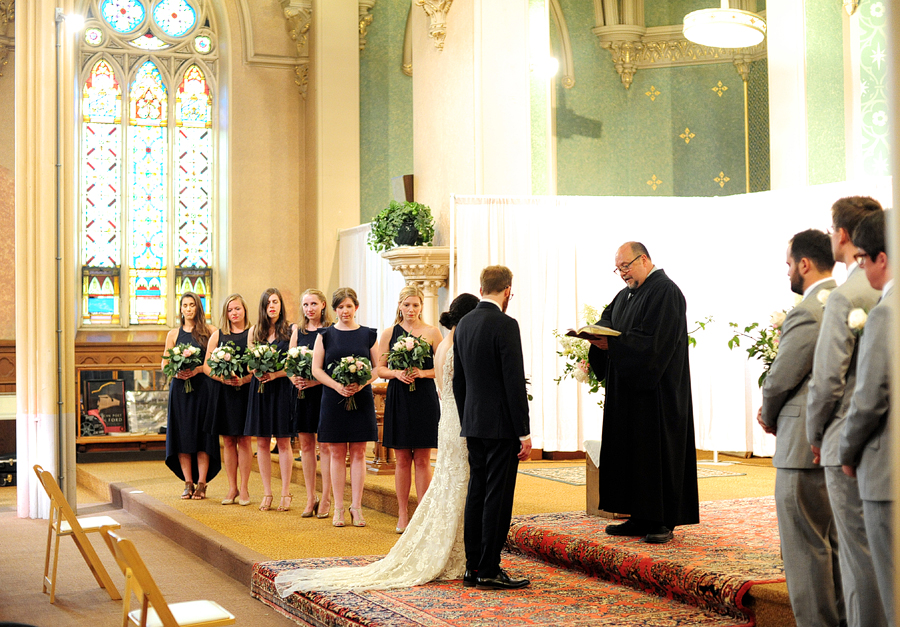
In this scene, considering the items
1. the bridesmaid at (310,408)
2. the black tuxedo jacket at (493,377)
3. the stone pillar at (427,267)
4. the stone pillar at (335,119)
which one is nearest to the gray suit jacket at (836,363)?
the black tuxedo jacket at (493,377)

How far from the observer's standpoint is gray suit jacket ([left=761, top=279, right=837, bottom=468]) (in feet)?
11.5

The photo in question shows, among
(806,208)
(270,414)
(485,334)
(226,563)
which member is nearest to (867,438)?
(485,334)

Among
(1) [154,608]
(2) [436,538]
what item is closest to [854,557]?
(1) [154,608]

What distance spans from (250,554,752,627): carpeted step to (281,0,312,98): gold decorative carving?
8917 millimetres

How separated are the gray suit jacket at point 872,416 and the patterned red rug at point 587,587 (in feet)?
5.01

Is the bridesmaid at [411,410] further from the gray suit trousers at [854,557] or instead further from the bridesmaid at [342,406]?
the gray suit trousers at [854,557]

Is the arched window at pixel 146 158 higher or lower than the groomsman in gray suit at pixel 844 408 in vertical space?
→ higher

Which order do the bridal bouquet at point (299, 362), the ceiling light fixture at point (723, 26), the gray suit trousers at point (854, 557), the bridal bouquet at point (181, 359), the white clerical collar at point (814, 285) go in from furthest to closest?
the ceiling light fixture at point (723, 26) → the bridal bouquet at point (181, 359) → the bridal bouquet at point (299, 362) → the white clerical collar at point (814, 285) → the gray suit trousers at point (854, 557)

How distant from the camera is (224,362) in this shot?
7371mm

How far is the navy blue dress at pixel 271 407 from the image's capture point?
7223 mm

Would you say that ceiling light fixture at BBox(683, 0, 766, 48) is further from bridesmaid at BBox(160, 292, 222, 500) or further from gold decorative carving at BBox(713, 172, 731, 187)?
bridesmaid at BBox(160, 292, 222, 500)

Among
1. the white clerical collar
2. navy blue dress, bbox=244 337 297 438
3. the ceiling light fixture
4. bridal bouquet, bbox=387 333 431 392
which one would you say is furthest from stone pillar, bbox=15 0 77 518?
the white clerical collar

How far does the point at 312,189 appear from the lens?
1256 cm

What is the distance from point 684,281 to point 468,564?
4818 mm
